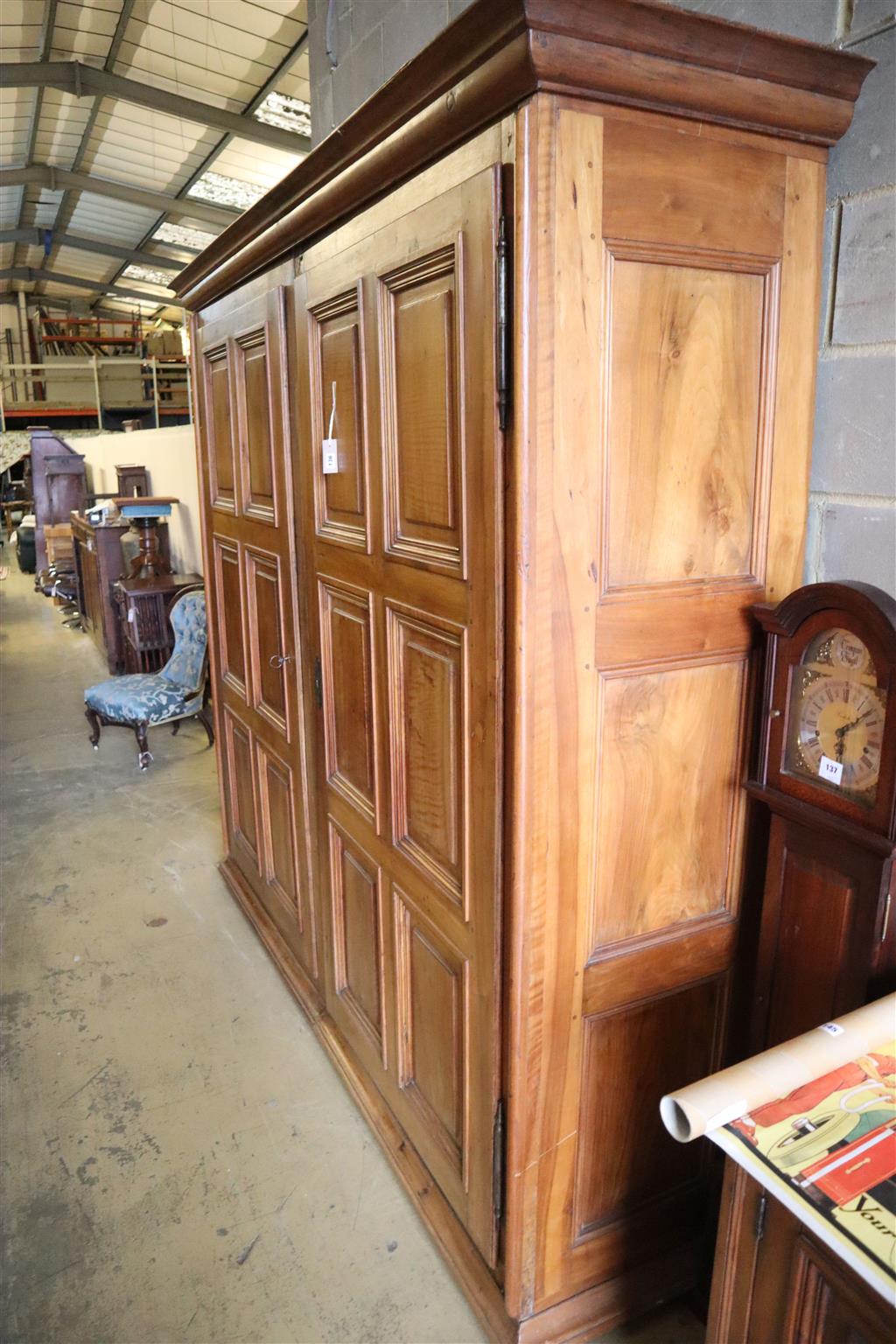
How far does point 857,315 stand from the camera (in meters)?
1.36

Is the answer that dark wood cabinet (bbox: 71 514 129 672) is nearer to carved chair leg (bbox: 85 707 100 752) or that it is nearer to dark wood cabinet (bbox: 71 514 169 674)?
dark wood cabinet (bbox: 71 514 169 674)

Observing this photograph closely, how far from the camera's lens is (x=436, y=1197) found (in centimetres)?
182

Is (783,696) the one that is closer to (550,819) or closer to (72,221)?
(550,819)

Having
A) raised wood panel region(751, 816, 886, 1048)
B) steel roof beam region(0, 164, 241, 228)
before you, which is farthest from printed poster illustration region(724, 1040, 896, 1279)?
steel roof beam region(0, 164, 241, 228)

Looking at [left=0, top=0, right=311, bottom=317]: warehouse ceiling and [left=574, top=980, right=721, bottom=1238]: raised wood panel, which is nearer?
[left=574, top=980, right=721, bottom=1238]: raised wood panel

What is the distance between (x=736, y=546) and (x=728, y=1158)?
86 centimetres

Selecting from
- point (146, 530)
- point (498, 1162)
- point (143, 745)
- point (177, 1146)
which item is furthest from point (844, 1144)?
point (146, 530)

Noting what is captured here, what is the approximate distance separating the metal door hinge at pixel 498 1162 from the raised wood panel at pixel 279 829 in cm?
113

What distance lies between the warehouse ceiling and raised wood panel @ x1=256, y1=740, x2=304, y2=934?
9.86 ft

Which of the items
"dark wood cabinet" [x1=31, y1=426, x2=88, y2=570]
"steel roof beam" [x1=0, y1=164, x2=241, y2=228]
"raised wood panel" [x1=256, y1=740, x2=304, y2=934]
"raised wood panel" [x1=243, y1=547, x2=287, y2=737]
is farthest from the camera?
"steel roof beam" [x1=0, y1=164, x2=241, y2=228]

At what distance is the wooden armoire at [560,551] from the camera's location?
1.18 meters

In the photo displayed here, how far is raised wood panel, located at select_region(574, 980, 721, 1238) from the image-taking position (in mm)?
1512

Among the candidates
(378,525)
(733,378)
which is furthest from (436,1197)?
(733,378)

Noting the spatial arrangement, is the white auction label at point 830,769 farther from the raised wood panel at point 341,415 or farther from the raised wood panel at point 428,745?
the raised wood panel at point 341,415
